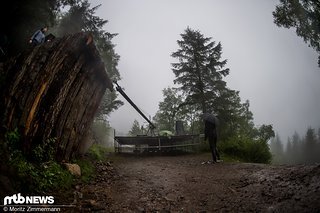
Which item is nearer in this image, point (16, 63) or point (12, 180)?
point (12, 180)

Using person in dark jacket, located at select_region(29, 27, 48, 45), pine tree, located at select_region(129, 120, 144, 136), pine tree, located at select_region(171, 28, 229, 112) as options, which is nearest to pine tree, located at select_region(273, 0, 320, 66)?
pine tree, located at select_region(171, 28, 229, 112)

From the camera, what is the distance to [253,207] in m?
4.98

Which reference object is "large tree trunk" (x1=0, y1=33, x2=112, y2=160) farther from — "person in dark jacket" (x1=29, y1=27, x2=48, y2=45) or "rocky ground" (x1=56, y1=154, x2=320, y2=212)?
"rocky ground" (x1=56, y1=154, x2=320, y2=212)

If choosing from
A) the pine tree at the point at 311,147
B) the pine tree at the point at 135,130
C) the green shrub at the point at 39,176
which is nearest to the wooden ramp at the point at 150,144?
the green shrub at the point at 39,176

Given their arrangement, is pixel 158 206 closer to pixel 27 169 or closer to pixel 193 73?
pixel 27 169

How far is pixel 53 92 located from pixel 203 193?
233 inches

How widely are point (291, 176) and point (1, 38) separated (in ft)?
40.0

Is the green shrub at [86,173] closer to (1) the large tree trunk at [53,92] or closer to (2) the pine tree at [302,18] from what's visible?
(1) the large tree trunk at [53,92]

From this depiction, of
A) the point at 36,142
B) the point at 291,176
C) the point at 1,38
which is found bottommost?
the point at 291,176

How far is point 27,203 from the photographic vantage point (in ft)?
14.7

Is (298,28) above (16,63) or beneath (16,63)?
above

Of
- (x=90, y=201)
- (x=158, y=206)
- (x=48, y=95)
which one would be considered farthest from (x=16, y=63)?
(x=158, y=206)

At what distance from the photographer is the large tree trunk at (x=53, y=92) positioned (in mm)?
6297

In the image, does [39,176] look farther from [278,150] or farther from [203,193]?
[278,150]
